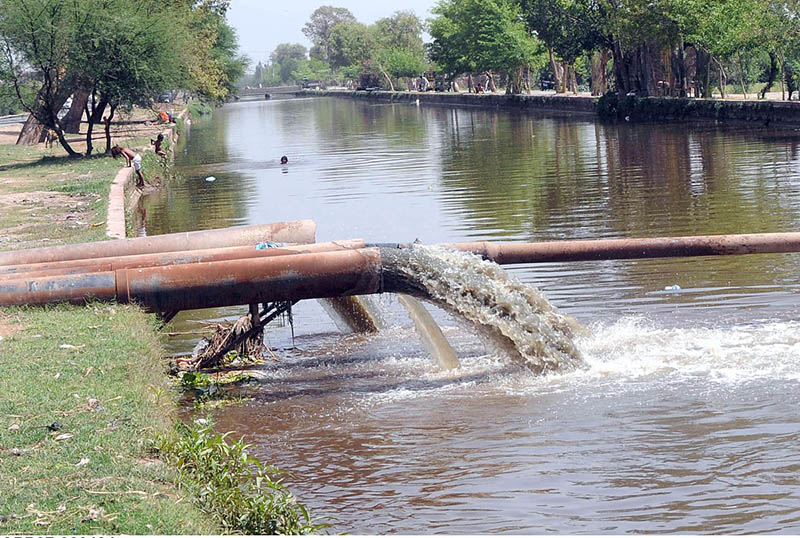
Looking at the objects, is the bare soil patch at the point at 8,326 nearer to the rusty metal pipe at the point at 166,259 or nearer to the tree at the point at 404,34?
the rusty metal pipe at the point at 166,259

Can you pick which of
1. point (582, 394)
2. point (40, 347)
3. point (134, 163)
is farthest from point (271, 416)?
point (134, 163)

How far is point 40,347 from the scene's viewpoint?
8.99m

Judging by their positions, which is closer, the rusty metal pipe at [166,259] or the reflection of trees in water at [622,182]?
the rusty metal pipe at [166,259]

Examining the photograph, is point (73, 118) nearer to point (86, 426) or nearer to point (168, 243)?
point (168, 243)

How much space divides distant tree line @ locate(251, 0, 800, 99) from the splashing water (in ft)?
95.7

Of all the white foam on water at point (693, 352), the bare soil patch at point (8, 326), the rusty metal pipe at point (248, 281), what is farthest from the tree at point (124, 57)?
the white foam on water at point (693, 352)

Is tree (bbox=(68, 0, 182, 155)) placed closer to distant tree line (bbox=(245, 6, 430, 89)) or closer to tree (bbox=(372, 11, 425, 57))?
distant tree line (bbox=(245, 6, 430, 89))

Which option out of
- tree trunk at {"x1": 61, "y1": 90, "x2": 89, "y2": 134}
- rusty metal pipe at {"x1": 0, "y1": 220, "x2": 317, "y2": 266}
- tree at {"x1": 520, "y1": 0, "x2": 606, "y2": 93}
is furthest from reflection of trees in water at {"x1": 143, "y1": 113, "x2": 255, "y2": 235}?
tree at {"x1": 520, "y1": 0, "x2": 606, "y2": 93}

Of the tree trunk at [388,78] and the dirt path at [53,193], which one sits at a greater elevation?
the tree trunk at [388,78]

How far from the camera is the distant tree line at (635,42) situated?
39.4 metres

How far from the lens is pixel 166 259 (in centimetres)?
1044

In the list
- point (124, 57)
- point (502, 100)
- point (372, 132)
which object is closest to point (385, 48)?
point (502, 100)

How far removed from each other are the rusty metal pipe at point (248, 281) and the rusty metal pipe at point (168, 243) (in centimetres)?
165

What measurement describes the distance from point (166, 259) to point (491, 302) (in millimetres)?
3067
